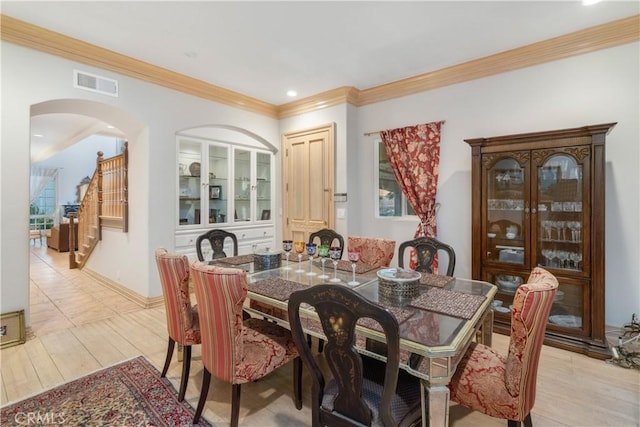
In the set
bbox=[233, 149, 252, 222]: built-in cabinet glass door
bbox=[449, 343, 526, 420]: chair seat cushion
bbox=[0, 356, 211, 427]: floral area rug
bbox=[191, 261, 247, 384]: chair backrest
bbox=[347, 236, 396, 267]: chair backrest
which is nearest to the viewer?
bbox=[449, 343, 526, 420]: chair seat cushion

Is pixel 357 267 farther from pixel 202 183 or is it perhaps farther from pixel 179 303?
pixel 202 183

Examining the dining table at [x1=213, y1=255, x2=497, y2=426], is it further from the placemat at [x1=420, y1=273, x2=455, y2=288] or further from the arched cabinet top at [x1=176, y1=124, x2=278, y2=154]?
the arched cabinet top at [x1=176, y1=124, x2=278, y2=154]

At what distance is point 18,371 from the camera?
233cm

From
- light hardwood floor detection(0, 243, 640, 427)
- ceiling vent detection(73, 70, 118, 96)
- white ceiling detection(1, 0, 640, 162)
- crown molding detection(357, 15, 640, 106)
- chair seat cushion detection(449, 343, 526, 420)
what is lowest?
light hardwood floor detection(0, 243, 640, 427)

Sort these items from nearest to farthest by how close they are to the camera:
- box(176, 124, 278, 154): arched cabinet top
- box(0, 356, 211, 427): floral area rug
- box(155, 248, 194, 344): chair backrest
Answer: box(0, 356, 211, 427): floral area rug < box(155, 248, 194, 344): chair backrest < box(176, 124, 278, 154): arched cabinet top

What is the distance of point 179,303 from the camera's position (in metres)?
1.99

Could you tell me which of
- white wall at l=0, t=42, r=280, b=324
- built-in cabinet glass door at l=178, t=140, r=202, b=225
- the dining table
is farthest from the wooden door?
the dining table

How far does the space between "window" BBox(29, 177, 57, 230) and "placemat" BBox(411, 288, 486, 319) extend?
1332cm

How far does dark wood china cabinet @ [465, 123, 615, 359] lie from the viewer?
8.45 feet

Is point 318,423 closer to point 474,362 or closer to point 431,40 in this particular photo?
point 474,362

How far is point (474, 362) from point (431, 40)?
9.40 ft

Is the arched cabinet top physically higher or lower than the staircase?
higher

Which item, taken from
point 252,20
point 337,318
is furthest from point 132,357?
point 252,20

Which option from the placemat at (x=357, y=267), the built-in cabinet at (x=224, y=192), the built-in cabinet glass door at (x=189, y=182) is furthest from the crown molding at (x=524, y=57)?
the built-in cabinet glass door at (x=189, y=182)
